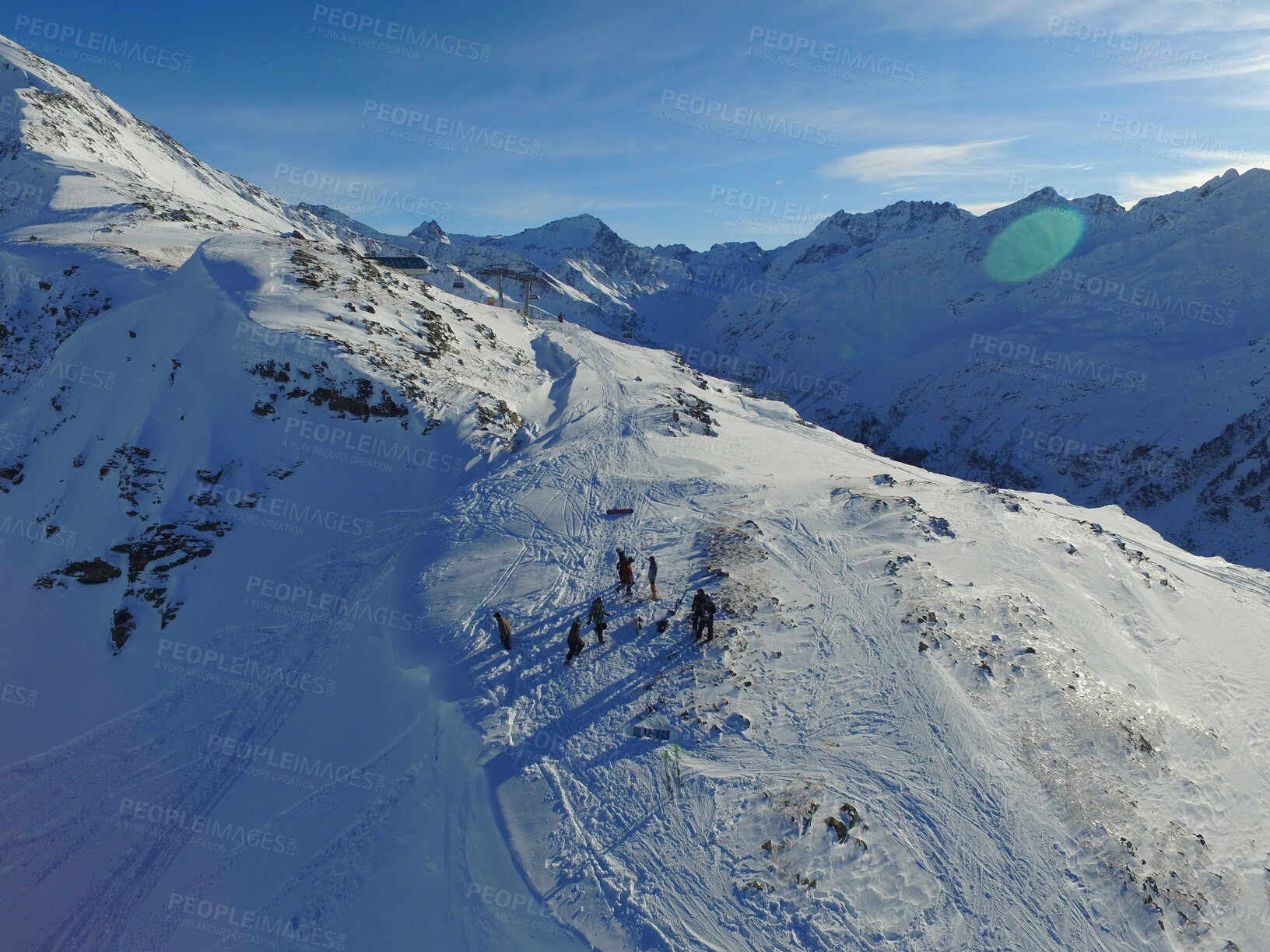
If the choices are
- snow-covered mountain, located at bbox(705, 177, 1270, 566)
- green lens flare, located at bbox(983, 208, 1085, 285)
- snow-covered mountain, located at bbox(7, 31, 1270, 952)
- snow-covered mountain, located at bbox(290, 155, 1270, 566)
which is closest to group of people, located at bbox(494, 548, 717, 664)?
snow-covered mountain, located at bbox(7, 31, 1270, 952)

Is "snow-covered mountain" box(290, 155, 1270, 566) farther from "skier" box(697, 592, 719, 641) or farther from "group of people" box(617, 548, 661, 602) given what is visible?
"skier" box(697, 592, 719, 641)

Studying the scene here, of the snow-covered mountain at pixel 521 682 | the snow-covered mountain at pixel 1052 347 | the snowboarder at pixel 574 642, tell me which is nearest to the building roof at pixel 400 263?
the snow-covered mountain at pixel 521 682

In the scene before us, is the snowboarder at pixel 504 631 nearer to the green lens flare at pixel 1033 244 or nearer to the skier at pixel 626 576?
the skier at pixel 626 576

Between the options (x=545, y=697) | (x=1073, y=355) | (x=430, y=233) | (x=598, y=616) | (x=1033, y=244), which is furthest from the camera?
(x=430, y=233)

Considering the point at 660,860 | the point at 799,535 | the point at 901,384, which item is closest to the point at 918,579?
the point at 799,535

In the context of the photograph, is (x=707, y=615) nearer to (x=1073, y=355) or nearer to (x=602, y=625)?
(x=602, y=625)

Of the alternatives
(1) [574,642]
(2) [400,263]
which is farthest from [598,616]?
(2) [400,263]

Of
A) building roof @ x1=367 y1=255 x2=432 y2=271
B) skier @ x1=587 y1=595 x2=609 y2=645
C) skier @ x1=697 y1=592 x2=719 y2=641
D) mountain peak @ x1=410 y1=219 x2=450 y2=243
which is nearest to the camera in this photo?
skier @ x1=697 y1=592 x2=719 y2=641

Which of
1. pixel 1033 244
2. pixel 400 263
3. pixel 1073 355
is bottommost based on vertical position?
pixel 1073 355
